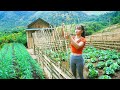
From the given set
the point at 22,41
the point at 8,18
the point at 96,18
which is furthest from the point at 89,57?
the point at 8,18

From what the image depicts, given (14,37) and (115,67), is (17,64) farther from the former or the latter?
(115,67)

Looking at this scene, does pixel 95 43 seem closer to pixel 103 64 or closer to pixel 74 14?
pixel 103 64

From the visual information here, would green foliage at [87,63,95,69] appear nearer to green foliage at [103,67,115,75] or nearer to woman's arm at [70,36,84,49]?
green foliage at [103,67,115,75]

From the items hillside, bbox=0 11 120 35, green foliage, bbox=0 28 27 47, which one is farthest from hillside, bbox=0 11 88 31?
green foliage, bbox=0 28 27 47

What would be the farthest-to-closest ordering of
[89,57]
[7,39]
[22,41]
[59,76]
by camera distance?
[89,57] < [22,41] < [7,39] < [59,76]

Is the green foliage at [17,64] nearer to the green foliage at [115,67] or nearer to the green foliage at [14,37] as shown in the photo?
the green foliage at [14,37]

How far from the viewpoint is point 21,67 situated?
544 cm

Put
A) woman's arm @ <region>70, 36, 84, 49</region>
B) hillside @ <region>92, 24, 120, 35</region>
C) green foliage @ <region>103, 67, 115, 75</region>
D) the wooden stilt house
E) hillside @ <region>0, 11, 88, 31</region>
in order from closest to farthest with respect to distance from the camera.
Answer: woman's arm @ <region>70, 36, 84, 49</region> → hillside @ <region>0, 11, 88, 31</region> → green foliage @ <region>103, 67, 115, 75</region> → hillside @ <region>92, 24, 120, 35</region> → the wooden stilt house

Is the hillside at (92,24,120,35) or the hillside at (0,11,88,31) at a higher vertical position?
the hillside at (0,11,88,31)

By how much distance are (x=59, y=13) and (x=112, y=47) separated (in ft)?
4.55

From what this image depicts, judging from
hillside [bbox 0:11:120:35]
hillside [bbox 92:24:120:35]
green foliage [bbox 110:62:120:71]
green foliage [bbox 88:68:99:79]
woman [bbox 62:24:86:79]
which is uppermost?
hillside [bbox 0:11:120:35]

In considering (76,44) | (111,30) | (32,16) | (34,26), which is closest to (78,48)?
(76,44)

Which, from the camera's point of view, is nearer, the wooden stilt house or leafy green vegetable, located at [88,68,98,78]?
leafy green vegetable, located at [88,68,98,78]

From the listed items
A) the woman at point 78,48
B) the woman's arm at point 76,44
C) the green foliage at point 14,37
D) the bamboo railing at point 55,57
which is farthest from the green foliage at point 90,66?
the woman's arm at point 76,44
